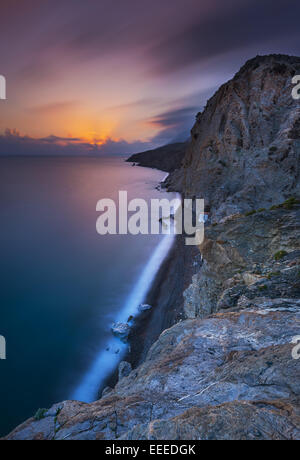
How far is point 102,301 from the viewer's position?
20.1 m

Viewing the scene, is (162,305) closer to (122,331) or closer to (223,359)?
(122,331)

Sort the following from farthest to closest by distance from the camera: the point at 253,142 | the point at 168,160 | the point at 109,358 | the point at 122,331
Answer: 1. the point at 168,160
2. the point at 253,142
3. the point at 122,331
4. the point at 109,358

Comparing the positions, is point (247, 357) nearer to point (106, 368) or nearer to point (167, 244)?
point (106, 368)

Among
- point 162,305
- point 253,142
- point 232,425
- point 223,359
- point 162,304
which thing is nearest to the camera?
point 232,425

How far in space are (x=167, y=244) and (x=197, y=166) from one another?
13.3 m

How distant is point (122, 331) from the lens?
15617 millimetres

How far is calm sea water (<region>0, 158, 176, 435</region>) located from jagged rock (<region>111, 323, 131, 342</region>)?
22.0 inches

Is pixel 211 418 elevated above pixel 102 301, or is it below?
above

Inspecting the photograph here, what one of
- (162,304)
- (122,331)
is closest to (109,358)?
→ (122,331)

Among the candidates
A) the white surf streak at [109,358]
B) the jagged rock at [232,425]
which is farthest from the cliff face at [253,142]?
the jagged rock at [232,425]

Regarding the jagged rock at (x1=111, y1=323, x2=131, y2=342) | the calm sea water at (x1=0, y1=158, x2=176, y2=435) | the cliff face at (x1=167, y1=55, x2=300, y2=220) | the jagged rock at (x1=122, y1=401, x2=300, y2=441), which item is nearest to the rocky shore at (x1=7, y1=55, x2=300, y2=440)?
the jagged rock at (x1=122, y1=401, x2=300, y2=441)

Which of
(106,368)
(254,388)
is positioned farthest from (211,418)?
(106,368)

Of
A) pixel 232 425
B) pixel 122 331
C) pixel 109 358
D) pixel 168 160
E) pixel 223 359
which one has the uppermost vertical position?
pixel 168 160

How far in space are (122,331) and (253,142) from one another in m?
23.5
